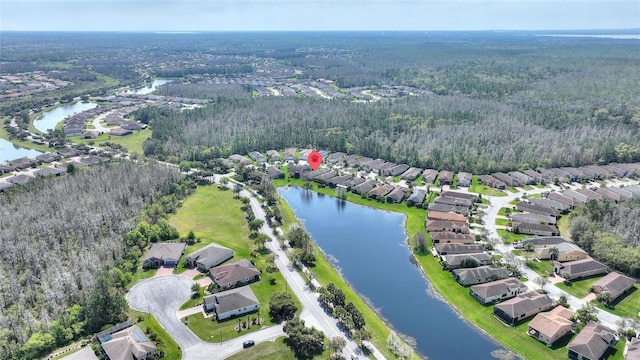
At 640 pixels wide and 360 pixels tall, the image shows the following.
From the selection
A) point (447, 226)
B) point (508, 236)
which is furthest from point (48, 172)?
point (508, 236)

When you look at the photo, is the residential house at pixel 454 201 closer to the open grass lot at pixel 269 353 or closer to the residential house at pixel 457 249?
the residential house at pixel 457 249

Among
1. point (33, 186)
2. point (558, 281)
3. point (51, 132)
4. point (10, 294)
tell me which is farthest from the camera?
point (51, 132)

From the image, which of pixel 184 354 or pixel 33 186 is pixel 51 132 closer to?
pixel 33 186

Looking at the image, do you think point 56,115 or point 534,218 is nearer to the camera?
point 534,218

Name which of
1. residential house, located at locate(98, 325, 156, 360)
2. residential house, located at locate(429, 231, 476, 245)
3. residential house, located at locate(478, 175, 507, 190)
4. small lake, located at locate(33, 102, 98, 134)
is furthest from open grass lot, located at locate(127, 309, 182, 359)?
small lake, located at locate(33, 102, 98, 134)

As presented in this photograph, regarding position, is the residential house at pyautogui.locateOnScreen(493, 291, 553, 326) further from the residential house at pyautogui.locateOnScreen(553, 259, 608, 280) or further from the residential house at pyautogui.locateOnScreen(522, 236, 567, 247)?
the residential house at pyautogui.locateOnScreen(522, 236, 567, 247)

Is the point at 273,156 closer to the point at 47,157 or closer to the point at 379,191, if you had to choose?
the point at 379,191

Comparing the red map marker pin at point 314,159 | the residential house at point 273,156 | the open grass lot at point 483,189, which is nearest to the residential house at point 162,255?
the red map marker pin at point 314,159

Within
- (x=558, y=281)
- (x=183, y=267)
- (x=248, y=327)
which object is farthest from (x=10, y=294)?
(x=558, y=281)
